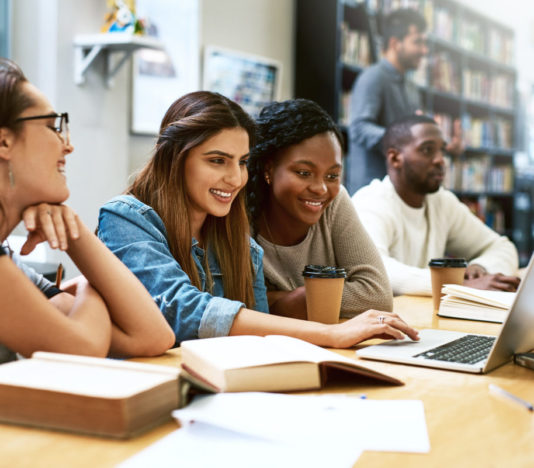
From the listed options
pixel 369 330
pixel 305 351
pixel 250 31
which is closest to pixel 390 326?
pixel 369 330

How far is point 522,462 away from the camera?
0.71m

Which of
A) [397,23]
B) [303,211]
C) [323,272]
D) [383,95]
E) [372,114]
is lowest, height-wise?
[323,272]

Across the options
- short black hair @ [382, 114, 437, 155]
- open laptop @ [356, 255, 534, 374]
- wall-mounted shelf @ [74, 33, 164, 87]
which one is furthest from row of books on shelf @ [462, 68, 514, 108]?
open laptop @ [356, 255, 534, 374]

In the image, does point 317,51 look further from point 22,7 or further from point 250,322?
point 250,322

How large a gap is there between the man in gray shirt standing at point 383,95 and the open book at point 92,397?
338cm

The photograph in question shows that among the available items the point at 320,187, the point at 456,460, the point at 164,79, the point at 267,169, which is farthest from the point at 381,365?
the point at 164,79

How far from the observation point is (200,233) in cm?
165

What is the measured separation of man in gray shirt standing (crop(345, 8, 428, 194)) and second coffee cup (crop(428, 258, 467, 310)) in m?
2.33

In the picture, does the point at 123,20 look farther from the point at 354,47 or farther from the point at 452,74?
the point at 452,74

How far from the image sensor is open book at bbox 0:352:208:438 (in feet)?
2.39

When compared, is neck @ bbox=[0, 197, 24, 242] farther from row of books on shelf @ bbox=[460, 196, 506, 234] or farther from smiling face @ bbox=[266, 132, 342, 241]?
row of books on shelf @ bbox=[460, 196, 506, 234]

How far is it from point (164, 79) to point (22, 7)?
86 centimetres

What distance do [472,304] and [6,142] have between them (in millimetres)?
1098

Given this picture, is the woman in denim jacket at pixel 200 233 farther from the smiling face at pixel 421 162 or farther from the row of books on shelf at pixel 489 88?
the row of books on shelf at pixel 489 88
